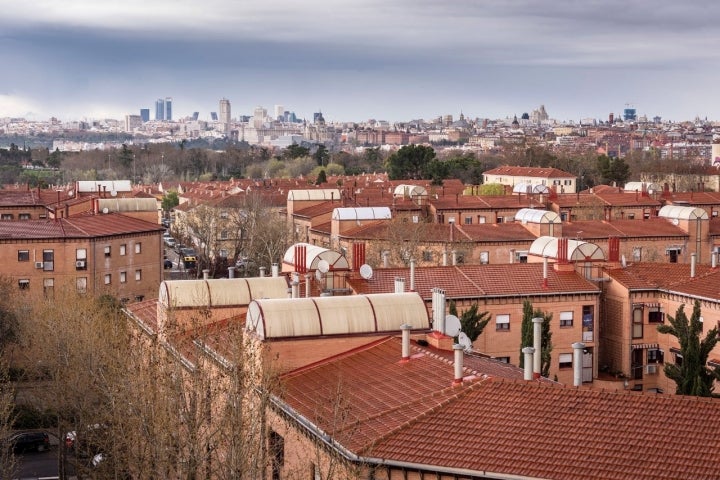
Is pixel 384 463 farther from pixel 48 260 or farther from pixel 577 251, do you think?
pixel 48 260

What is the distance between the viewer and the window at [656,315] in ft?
135

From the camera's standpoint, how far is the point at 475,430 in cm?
1847

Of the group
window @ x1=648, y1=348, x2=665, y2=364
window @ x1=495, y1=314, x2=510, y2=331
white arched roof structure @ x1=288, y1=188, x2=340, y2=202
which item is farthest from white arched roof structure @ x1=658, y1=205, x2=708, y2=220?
window @ x1=495, y1=314, x2=510, y2=331

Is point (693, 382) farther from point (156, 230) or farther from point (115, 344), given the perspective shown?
point (156, 230)

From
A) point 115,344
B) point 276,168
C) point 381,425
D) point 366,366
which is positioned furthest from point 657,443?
Result: point 276,168

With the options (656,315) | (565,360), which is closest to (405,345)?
(565,360)

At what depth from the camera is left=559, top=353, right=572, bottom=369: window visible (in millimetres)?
40500

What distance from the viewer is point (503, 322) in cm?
3984

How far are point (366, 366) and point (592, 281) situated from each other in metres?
20.0

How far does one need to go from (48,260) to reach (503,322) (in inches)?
998

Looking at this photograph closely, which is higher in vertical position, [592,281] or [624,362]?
[592,281]

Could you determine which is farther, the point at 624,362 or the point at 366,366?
the point at 624,362

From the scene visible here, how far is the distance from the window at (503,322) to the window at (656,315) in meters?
4.94

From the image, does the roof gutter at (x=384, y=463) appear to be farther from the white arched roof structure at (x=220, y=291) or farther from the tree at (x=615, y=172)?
the tree at (x=615, y=172)
